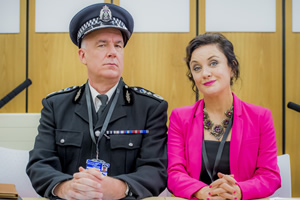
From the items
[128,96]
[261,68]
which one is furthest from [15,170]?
[261,68]

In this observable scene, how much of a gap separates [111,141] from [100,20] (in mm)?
617

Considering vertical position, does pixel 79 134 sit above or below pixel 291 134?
above

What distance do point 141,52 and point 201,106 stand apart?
2124 millimetres

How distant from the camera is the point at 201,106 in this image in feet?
5.86

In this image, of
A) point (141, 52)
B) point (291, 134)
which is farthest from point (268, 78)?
point (141, 52)

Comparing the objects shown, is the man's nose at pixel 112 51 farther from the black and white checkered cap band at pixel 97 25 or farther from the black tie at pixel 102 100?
the black tie at pixel 102 100

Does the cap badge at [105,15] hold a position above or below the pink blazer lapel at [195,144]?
above

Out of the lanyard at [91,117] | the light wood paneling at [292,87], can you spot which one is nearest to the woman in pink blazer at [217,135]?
the lanyard at [91,117]

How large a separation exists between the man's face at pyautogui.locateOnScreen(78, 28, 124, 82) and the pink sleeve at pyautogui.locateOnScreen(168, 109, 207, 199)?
0.44 meters

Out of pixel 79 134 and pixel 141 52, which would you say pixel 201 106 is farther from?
pixel 141 52

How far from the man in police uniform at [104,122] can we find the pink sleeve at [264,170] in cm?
40

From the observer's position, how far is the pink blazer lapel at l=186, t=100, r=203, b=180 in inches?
64.5

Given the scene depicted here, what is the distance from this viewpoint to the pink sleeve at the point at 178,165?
1485 mm

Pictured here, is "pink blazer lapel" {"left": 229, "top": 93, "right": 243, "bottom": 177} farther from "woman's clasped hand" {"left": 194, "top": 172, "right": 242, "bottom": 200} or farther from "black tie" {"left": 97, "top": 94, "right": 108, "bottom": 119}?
"black tie" {"left": 97, "top": 94, "right": 108, "bottom": 119}
